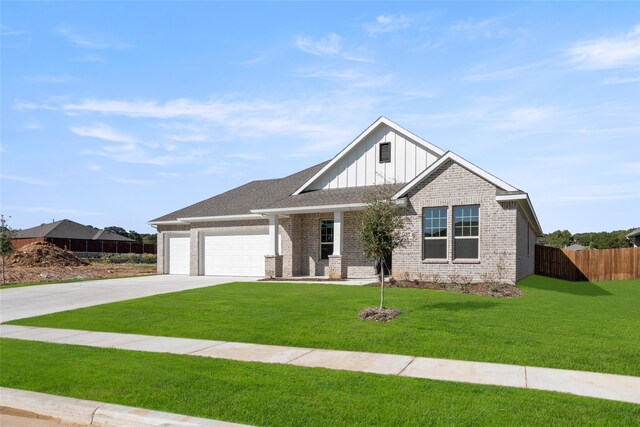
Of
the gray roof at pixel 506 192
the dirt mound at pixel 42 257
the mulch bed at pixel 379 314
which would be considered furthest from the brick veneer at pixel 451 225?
the dirt mound at pixel 42 257

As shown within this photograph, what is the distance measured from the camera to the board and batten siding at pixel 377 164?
22.6 meters

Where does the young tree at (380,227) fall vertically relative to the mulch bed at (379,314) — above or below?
above

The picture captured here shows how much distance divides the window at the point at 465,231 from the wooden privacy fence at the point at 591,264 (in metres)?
15.0

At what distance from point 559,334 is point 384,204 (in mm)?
4991

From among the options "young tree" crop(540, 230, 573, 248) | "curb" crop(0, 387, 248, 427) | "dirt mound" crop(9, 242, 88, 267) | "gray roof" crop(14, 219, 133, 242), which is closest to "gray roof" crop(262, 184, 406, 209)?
"curb" crop(0, 387, 248, 427)

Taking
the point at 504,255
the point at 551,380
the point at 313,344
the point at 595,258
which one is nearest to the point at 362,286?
the point at 504,255

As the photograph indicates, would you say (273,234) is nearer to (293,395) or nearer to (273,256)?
(273,256)

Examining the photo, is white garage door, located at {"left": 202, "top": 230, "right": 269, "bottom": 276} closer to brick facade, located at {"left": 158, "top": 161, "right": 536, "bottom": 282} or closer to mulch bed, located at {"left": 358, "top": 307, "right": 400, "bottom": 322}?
brick facade, located at {"left": 158, "top": 161, "right": 536, "bottom": 282}

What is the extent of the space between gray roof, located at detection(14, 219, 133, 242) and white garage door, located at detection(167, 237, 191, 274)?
120 feet

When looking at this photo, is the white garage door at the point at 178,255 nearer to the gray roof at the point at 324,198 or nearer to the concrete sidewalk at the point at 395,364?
the gray roof at the point at 324,198

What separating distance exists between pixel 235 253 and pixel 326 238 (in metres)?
5.31

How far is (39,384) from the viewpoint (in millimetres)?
7660

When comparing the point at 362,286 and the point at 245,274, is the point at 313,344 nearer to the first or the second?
the point at 362,286

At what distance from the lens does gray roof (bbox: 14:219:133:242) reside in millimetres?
60647
